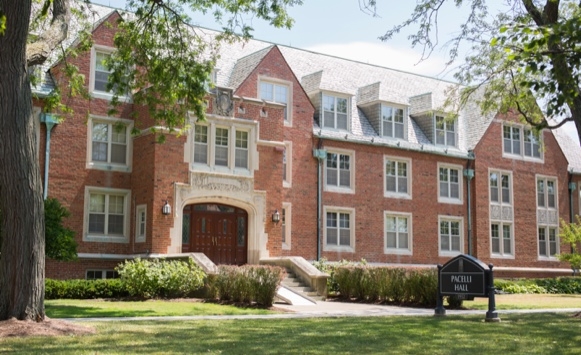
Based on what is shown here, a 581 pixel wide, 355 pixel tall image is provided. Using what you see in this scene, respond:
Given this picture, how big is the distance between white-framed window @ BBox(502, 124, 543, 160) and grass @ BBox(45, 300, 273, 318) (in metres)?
22.2

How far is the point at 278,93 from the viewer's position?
29.9m

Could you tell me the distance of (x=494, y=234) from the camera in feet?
116

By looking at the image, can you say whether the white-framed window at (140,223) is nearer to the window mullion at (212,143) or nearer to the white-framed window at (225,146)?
the white-framed window at (225,146)

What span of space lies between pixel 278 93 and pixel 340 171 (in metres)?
4.35

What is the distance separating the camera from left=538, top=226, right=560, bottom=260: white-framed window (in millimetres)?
37219

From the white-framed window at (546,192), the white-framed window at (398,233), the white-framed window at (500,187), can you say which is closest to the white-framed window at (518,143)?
the white-framed window at (500,187)

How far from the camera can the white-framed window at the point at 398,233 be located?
105 ft

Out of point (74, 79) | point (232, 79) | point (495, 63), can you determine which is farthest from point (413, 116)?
point (74, 79)

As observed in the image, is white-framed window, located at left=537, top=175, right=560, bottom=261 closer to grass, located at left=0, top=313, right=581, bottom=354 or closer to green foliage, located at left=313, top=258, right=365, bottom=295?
green foliage, located at left=313, top=258, right=365, bottom=295

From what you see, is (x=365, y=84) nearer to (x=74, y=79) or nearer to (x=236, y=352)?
(x=74, y=79)

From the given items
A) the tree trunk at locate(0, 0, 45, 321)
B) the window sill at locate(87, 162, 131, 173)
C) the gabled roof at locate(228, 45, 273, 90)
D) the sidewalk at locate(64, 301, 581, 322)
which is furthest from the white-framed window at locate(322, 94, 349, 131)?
the tree trunk at locate(0, 0, 45, 321)

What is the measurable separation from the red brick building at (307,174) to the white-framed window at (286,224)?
5cm

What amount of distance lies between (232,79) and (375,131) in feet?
23.4

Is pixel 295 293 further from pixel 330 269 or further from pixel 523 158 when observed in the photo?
pixel 523 158
